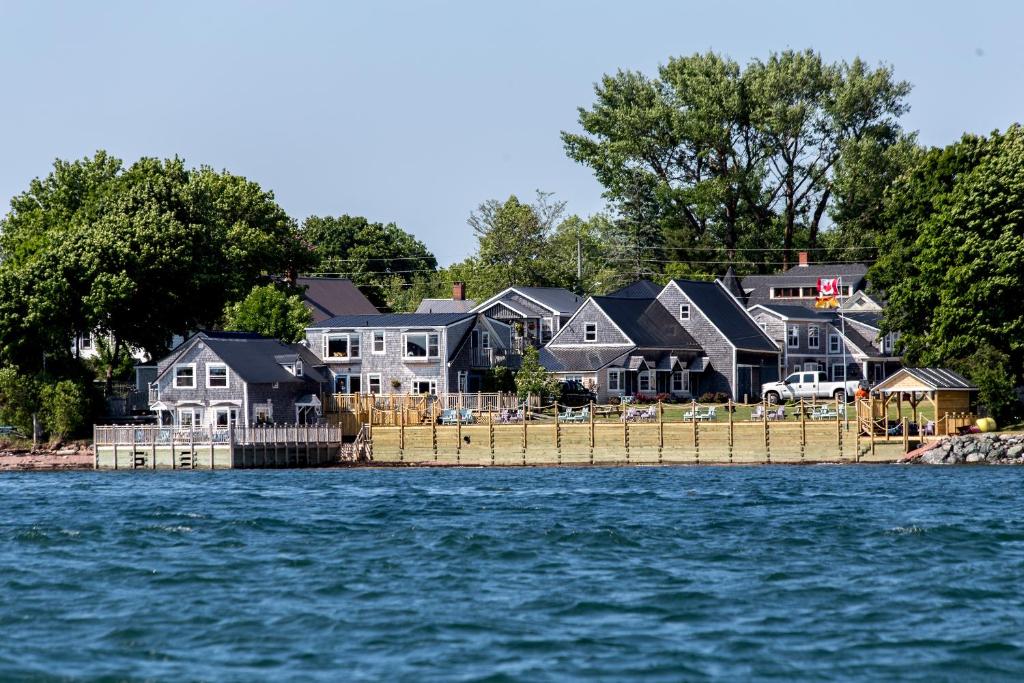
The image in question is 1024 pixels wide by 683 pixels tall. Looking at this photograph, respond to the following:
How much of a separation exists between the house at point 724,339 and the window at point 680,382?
1.30 meters

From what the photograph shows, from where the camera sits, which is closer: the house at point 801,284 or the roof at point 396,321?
the roof at point 396,321

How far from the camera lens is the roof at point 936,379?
69938 mm

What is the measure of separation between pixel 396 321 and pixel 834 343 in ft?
103

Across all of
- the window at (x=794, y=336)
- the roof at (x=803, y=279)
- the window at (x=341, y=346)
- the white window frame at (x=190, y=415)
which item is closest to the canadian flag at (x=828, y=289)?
the roof at (x=803, y=279)

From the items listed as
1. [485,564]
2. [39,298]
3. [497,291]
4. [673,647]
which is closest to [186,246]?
[39,298]

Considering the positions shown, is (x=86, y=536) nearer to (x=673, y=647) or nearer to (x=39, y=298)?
(x=673, y=647)

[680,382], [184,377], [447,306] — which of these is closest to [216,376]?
[184,377]

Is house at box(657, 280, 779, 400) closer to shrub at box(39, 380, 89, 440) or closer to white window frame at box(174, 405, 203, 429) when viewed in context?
white window frame at box(174, 405, 203, 429)

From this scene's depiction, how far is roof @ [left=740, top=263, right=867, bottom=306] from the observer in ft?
394

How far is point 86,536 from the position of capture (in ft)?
140

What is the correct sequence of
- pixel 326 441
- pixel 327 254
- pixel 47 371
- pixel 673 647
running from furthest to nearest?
pixel 327 254
pixel 47 371
pixel 326 441
pixel 673 647

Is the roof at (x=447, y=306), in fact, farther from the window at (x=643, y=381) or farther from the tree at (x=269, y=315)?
the window at (x=643, y=381)

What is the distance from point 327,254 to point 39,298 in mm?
75837

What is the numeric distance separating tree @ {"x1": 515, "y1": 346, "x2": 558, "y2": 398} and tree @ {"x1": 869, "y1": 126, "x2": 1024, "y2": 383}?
1890 cm
